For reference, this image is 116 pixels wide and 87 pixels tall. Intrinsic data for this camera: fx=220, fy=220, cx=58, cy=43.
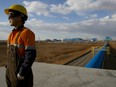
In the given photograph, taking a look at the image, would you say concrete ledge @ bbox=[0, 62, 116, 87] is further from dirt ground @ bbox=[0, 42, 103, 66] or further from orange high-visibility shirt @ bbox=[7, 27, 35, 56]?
dirt ground @ bbox=[0, 42, 103, 66]

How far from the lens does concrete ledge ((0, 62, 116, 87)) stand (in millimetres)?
5559

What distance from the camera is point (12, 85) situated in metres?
3.34

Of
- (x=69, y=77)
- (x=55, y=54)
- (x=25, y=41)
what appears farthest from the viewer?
(x=55, y=54)

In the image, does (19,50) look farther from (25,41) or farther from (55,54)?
(55,54)

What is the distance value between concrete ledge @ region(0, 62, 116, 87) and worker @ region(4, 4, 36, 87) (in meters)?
2.23

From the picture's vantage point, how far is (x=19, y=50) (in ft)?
10.7

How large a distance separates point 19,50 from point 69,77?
3271 mm

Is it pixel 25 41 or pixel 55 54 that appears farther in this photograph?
pixel 55 54

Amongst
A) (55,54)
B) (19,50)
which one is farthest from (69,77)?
(55,54)

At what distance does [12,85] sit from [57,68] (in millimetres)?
4292

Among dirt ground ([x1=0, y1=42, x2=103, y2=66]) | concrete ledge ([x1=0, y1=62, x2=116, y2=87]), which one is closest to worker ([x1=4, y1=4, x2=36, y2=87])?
concrete ledge ([x1=0, y1=62, x2=116, y2=87])

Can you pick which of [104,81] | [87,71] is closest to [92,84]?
[104,81]

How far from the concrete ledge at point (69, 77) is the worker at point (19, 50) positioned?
2228 millimetres

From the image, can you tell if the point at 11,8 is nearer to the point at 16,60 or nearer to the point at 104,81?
the point at 16,60
